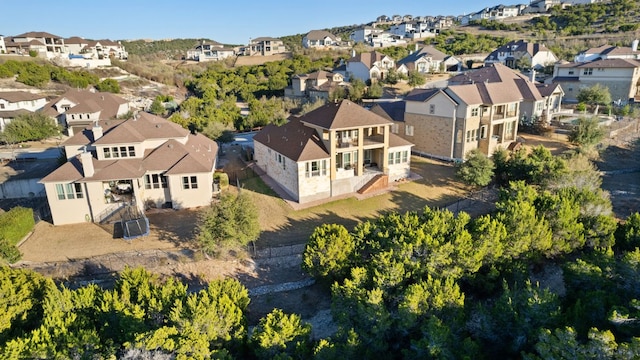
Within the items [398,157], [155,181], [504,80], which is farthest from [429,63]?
[155,181]

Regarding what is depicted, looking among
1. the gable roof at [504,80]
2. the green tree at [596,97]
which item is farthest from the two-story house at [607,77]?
the gable roof at [504,80]

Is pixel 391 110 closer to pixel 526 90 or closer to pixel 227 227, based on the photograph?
pixel 526 90

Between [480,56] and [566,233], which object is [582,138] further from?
[480,56]

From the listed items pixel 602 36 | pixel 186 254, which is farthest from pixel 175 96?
pixel 602 36

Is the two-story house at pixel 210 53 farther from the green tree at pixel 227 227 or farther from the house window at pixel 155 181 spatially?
the green tree at pixel 227 227

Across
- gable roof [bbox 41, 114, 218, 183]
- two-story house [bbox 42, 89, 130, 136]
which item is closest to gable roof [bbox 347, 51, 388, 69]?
two-story house [bbox 42, 89, 130, 136]

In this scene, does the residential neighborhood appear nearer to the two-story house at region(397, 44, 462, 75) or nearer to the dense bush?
the dense bush

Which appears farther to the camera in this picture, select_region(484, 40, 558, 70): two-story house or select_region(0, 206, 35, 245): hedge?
select_region(484, 40, 558, 70): two-story house
